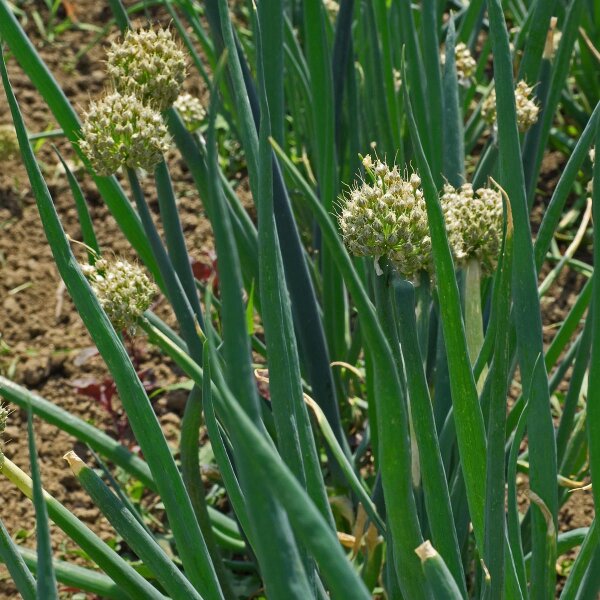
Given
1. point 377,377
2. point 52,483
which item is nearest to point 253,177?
point 377,377

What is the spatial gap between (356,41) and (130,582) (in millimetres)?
1488

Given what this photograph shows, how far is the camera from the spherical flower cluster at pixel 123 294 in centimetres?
102

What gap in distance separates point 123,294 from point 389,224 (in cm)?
37

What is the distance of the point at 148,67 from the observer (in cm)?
105

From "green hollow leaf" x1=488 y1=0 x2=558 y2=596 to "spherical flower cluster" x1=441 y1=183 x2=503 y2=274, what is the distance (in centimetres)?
13

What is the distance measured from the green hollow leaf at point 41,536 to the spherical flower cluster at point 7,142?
6.40 ft

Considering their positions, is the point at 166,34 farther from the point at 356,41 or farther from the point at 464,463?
the point at 356,41

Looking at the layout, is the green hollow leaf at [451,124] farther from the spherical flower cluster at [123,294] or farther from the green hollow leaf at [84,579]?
the green hollow leaf at [84,579]

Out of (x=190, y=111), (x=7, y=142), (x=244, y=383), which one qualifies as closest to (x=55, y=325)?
(x=7, y=142)

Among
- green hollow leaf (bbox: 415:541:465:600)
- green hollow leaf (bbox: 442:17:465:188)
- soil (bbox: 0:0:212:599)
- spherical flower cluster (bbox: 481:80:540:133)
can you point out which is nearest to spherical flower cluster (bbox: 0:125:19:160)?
soil (bbox: 0:0:212:599)

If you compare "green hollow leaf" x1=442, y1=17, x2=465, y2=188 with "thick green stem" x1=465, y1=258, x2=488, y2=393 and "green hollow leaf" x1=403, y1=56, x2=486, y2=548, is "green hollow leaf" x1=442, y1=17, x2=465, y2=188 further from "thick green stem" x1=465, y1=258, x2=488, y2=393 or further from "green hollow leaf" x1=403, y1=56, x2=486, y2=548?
"green hollow leaf" x1=403, y1=56, x2=486, y2=548

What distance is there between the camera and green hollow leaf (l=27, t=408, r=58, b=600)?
59 cm

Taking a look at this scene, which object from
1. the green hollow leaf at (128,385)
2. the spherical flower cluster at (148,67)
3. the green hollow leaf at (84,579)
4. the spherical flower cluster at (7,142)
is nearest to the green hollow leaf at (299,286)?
the spherical flower cluster at (148,67)

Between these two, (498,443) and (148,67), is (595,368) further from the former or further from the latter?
(148,67)
